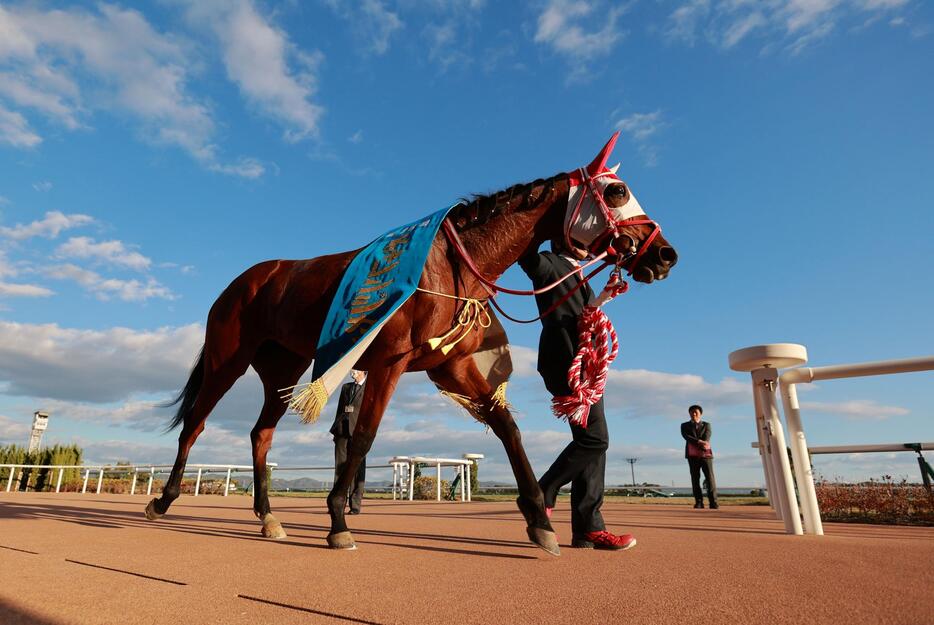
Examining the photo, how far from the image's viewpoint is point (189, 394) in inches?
217

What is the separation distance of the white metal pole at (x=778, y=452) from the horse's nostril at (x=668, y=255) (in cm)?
147

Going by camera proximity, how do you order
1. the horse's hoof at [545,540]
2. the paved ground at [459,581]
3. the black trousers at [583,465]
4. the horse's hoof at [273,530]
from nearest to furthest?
the paved ground at [459,581], the horse's hoof at [545,540], the black trousers at [583,465], the horse's hoof at [273,530]

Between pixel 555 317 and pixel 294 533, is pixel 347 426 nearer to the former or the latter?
pixel 294 533

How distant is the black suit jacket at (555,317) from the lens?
3826 millimetres

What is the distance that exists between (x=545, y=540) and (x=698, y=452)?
758 cm

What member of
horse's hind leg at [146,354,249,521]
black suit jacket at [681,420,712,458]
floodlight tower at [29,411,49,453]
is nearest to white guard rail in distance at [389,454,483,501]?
black suit jacket at [681,420,712,458]

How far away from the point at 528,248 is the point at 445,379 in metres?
1.06

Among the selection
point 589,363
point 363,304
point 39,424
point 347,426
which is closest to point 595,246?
point 589,363

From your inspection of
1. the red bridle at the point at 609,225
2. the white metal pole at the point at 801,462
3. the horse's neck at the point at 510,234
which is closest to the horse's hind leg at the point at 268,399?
the horse's neck at the point at 510,234

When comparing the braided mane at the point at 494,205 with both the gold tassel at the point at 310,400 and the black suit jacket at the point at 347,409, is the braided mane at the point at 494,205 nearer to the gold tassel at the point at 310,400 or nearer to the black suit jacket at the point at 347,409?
the gold tassel at the point at 310,400

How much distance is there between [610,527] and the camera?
5.07 m

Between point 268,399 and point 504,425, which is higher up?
point 268,399

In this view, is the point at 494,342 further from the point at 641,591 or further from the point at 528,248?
the point at 641,591

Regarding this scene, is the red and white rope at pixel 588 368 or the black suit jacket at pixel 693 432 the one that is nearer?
the red and white rope at pixel 588 368
